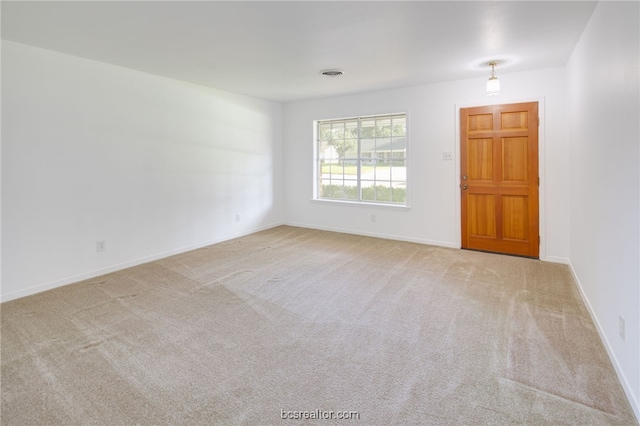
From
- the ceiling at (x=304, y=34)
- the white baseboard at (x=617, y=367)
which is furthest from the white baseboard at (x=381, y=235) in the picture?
the ceiling at (x=304, y=34)

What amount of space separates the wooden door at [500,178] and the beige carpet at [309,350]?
2.57ft

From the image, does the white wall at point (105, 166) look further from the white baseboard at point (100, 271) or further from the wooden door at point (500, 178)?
the wooden door at point (500, 178)

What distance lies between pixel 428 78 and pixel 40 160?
4.60 metres

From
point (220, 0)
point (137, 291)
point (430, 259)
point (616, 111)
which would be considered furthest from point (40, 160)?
point (616, 111)

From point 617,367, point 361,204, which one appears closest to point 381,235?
point 361,204

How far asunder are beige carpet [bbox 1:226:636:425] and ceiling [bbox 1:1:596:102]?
2.38m

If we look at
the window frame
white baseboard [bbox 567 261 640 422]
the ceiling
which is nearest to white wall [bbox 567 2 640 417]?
white baseboard [bbox 567 261 640 422]

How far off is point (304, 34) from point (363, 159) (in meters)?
3.14

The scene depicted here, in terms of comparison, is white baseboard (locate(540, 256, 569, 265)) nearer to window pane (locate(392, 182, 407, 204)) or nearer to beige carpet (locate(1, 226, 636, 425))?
beige carpet (locate(1, 226, 636, 425))

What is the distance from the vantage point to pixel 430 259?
175 inches

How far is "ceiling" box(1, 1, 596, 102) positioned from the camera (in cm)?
253

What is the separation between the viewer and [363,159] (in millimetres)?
5965

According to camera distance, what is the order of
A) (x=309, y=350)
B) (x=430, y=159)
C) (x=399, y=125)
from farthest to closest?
(x=399, y=125)
(x=430, y=159)
(x=309, y=350)

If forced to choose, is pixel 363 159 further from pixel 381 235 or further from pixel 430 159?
pixel 381 235
